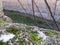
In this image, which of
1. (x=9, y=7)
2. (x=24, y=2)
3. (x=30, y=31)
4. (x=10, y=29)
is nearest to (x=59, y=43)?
(x=30, y=31)

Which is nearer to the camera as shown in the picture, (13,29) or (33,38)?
(33,38)

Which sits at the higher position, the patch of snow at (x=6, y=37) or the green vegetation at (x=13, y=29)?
the green vegetation at (x=13, y=29)

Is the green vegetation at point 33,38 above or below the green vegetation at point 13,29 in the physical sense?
below

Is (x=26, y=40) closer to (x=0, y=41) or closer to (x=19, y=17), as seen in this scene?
(x=0, y=41)

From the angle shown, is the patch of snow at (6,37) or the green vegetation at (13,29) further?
the green vegetation at (13,29)

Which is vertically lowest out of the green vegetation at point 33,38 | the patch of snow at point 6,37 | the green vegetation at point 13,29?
the green vegetation at point 33,38

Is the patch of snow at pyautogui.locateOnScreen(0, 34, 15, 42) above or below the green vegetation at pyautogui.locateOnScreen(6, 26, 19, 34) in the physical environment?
below

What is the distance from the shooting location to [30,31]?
1765mm

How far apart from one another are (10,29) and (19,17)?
187 inches

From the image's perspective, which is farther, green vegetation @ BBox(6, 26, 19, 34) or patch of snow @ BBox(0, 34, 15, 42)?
green vegetation @ BBox(6, 26, 19, 34)

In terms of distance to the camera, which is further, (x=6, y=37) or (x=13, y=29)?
(x=13, y=29)

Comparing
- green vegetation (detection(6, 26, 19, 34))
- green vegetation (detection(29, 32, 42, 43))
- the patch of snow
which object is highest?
green vegetation (detection(6, 26, 19, 34))

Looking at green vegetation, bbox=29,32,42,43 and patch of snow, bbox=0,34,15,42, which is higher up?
patch of snow, bbox=0,34,15,42

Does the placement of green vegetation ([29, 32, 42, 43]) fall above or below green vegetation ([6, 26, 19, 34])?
below
